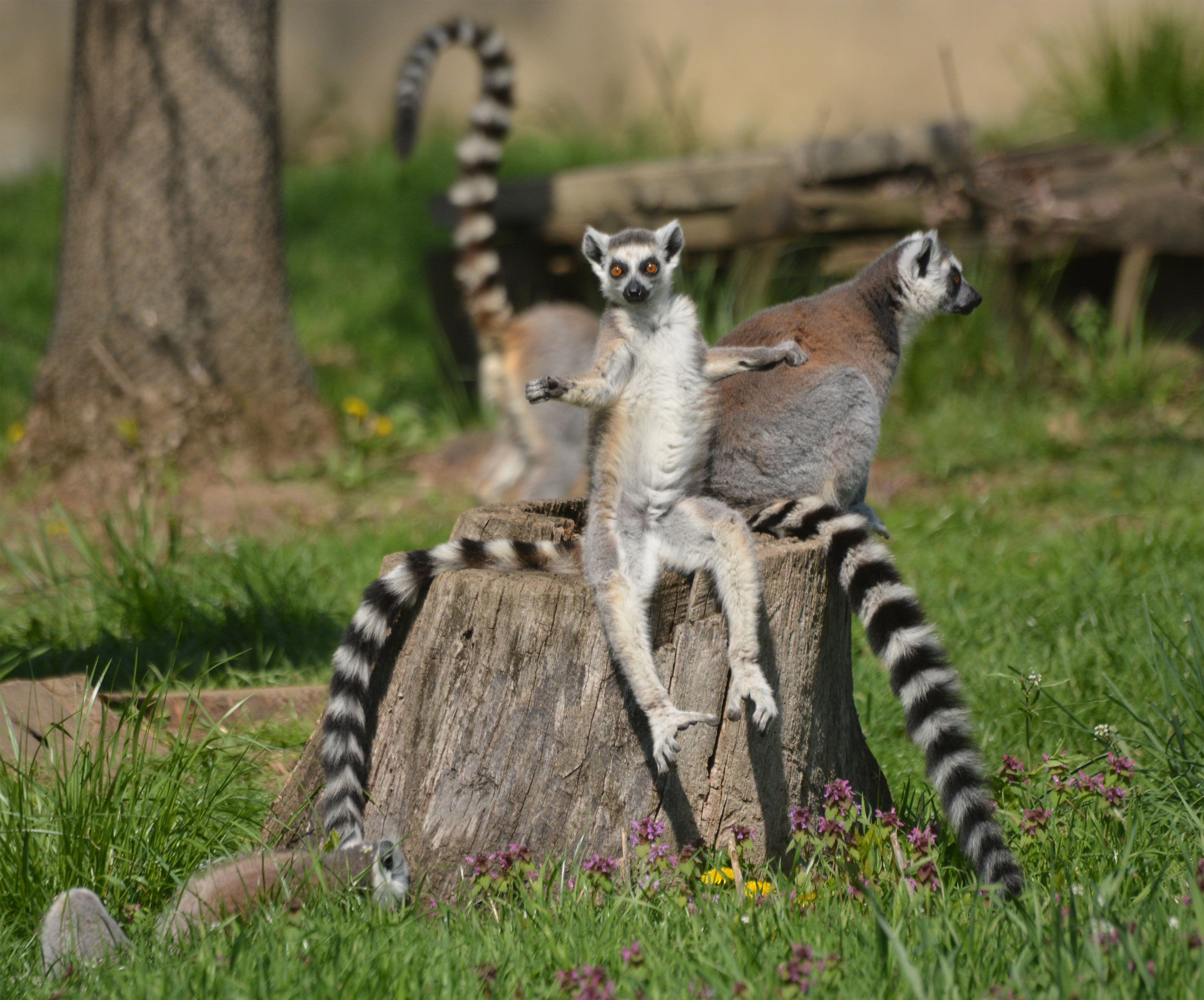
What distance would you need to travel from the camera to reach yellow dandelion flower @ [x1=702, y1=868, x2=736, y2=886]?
2.24 metres

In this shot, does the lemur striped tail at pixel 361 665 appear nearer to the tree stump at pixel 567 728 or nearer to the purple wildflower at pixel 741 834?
the tree stump at pixel 567 728

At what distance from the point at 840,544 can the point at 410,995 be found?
133 cm

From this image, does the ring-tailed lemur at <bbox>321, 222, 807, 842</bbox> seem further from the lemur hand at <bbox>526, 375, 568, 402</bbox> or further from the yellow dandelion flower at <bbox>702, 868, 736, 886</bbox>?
the yellow dandelion flower at <bbox>702, 868, 736, 886</bbox>

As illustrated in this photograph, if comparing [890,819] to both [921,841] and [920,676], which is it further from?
[920,676]

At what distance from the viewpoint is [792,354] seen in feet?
9.02

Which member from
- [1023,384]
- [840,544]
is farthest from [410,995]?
[1023,384]

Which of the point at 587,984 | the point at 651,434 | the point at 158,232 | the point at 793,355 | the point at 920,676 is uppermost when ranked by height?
the point at 158,232

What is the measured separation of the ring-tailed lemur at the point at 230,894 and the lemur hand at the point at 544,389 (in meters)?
0.96

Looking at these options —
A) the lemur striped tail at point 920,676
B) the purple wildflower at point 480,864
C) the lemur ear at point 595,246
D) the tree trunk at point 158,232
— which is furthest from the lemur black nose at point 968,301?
the tree trunk at point 158,232

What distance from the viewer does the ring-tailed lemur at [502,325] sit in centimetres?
537

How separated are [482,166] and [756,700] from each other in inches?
167

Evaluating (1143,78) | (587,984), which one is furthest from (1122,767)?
(1143,78)

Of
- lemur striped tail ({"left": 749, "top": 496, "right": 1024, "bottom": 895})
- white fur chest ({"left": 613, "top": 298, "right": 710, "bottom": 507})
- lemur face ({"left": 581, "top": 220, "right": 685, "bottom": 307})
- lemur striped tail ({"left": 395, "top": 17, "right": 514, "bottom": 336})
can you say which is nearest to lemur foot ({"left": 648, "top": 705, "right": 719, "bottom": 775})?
lemur striped tail ({"left": 749, "top": 496, "right": 1024, "bottom": 895})

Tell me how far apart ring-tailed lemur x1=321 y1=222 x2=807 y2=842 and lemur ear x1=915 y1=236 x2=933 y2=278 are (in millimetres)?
695
